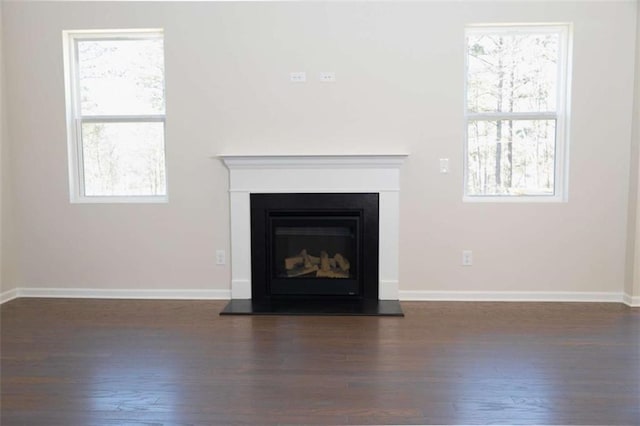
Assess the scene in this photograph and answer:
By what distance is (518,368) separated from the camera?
2521 millimetres

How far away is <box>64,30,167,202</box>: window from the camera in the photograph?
400 centimetres

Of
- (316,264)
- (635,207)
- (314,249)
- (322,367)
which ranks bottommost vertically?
(322,367)

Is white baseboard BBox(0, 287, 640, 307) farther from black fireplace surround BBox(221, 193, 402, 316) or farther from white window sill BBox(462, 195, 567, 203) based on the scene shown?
white window sill BBox(462, 195, 567, 203)

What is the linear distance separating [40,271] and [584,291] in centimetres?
475

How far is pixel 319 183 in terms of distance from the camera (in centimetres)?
386

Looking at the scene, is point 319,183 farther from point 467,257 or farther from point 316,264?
point 467,257

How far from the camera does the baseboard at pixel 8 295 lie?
13.0ft

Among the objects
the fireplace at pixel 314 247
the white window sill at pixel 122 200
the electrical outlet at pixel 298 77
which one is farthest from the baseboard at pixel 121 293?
the electrical outlet at pixel 298 77

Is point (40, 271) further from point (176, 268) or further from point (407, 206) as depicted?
point (407, 206)

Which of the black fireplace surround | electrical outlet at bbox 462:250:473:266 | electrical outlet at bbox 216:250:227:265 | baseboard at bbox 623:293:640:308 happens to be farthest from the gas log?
baseboard at bbox 623:293:640:308

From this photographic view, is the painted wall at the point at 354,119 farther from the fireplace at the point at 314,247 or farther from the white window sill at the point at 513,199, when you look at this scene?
the fireplace at the point at 314,247

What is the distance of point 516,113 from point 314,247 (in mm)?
2065

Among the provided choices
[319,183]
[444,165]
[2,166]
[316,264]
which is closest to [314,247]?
[316,264]

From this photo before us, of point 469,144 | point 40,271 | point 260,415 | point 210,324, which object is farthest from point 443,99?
point 40,271
